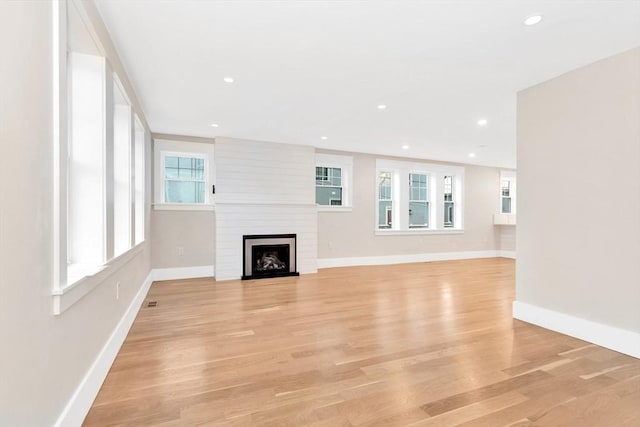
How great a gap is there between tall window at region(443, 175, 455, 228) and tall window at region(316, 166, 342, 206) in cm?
303

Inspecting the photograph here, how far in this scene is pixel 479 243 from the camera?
320 inches

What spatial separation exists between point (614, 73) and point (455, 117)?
1.77 m

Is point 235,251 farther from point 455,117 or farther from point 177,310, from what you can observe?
point 455,117

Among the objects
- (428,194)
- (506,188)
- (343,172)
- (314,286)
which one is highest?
(343,172)

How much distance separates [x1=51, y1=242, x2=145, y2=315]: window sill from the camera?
1.36 m

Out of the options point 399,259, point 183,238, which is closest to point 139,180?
point 183,238

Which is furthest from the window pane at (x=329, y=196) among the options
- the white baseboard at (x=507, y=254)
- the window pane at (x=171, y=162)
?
the white baseboard at (x=507, y=254)

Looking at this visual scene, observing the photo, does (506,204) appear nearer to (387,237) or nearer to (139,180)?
(387,237)

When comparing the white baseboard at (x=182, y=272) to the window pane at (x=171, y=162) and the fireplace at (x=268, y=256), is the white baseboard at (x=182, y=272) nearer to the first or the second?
the fireplace at (x=268, y=256)

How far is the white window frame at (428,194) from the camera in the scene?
7.11m

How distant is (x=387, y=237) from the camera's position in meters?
7.04

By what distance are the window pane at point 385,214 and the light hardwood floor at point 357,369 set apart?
3328 millimetres

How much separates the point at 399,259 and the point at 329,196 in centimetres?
225

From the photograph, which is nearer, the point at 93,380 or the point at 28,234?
the point at 28,234
